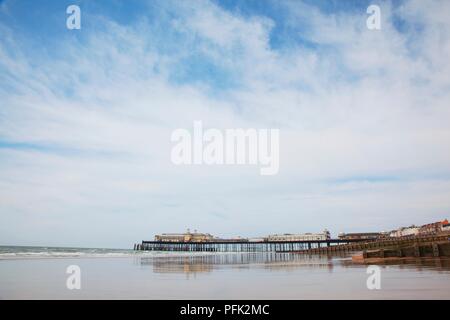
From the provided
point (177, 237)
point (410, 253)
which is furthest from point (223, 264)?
point (177, 237)

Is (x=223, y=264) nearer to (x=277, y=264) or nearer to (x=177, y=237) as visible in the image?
(x=277, y=264)

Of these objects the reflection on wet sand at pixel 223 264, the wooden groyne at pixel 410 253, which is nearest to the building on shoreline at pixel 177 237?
the reflection on wet sand at pixel 223 264

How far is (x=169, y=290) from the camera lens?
9461mm

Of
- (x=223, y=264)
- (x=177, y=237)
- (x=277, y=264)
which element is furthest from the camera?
(x=177, y=237)

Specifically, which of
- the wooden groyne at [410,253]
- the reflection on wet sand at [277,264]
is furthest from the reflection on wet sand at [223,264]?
the wooden groyne at [410,253]

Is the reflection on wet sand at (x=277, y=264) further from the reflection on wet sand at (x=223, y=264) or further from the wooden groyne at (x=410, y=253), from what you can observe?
the wooden groyne at (x=410, y=253)

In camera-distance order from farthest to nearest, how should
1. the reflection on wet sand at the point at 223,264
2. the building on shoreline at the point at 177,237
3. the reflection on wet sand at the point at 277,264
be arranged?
1. the building on shoreline at the point at 177,237
2. the reflection on wet sand at the point at 223,264
3. the reflection on wet sand at the point at 277,264

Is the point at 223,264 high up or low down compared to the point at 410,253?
down

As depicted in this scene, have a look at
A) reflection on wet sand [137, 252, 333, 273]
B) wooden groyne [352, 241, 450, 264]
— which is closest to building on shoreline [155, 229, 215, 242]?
reflection on wet sand [137, 252, 333, 273]

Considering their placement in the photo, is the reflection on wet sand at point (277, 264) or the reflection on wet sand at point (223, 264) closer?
the reflection on wet sand at point (277, 264)

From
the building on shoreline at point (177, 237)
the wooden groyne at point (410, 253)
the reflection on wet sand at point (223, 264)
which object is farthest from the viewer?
the building on shoreline at point (177, 237)

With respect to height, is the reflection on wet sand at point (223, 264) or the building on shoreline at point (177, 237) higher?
the reflection on wet sand at point (223, 264)
